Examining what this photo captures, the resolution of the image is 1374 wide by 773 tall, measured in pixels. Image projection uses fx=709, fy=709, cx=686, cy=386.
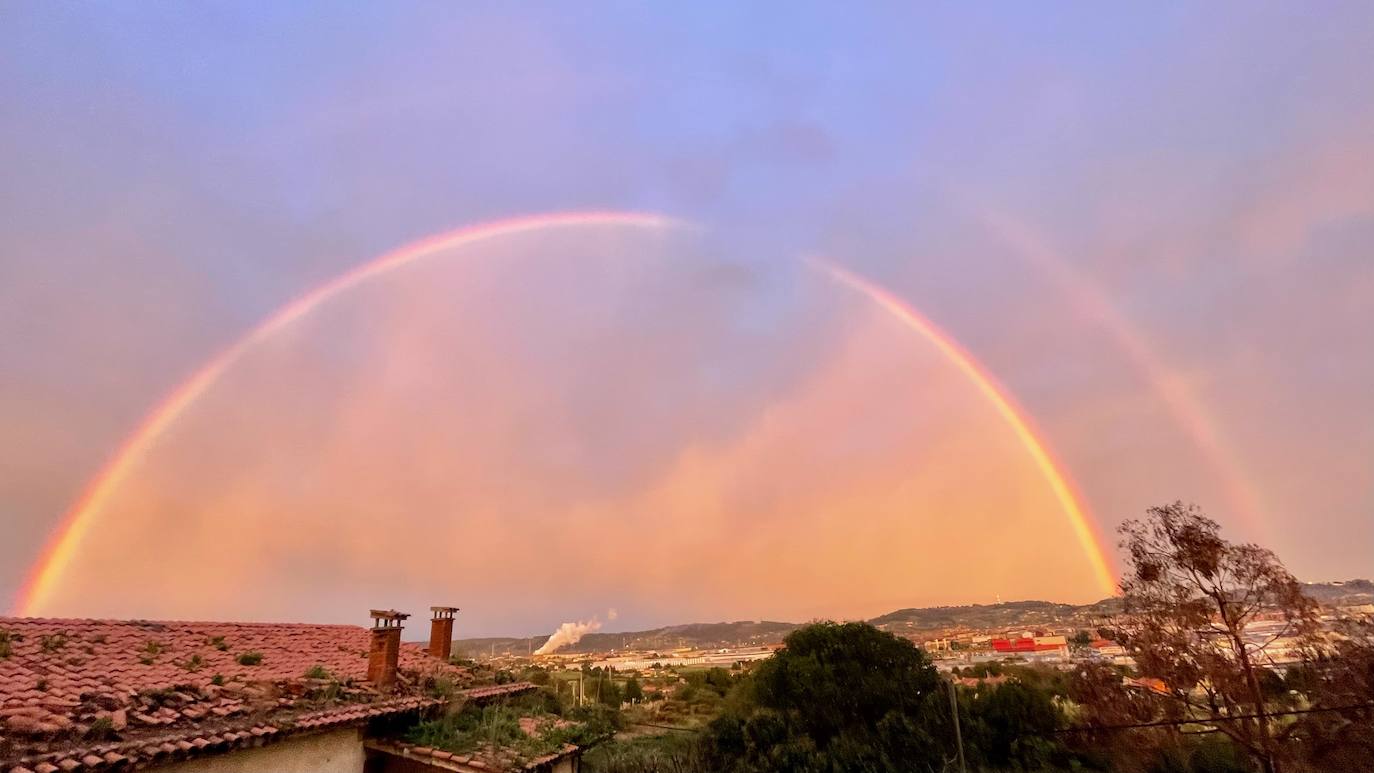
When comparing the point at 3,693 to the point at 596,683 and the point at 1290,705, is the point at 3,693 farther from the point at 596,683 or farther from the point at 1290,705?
the point at 596,683

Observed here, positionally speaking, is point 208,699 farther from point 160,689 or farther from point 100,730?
point 100,730

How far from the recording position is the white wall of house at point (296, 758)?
29.4 feet

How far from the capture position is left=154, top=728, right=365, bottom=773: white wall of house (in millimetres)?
8969

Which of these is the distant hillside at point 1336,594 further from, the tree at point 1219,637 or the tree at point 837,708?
the tree at point 837,708

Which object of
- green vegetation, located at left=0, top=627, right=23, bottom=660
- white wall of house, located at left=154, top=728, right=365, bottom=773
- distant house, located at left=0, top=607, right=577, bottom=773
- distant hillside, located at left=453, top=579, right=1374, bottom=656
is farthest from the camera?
distant hillside, located at left=453, top=579, right=1374, bottom=656

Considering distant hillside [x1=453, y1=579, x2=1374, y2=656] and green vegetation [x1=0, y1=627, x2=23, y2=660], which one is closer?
green vegetation [x1=0, y1=627, x2=23, y2=660]

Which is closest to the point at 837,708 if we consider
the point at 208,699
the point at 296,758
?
the point at 296,758

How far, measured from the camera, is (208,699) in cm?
1011

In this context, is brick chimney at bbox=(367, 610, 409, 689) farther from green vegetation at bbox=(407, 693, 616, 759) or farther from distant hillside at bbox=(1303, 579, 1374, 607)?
distant hillside at bbox=(1303, 579, 1374, 607)

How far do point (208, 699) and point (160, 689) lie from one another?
611 millimetres

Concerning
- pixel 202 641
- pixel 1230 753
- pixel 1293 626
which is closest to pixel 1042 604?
pixel 1230 753

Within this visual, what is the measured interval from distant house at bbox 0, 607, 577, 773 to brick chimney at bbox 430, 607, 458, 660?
3.26 m

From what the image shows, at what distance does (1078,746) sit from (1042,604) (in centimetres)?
4778

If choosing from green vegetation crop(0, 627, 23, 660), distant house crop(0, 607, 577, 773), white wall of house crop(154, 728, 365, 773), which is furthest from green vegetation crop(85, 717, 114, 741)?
green vegetation crop(0, 627, 23, 660)
